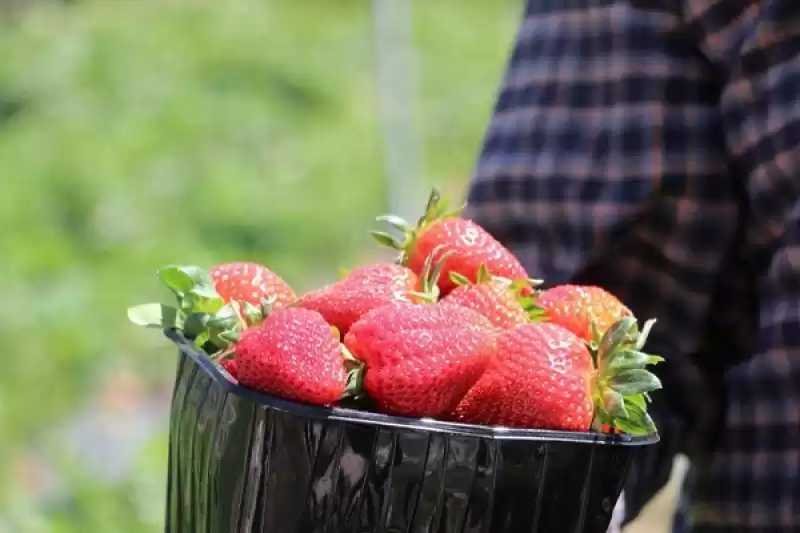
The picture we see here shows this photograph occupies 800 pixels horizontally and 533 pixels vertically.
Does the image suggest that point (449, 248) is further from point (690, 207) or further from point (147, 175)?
point (147, 175)

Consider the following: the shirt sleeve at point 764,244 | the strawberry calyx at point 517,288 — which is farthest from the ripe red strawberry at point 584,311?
the shirt sleeve at point 764,244

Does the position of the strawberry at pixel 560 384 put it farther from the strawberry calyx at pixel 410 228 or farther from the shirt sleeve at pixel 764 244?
the shirt sleeve at pixel 764 244

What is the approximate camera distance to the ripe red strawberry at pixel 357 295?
0.65m

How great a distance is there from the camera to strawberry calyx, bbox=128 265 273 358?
635 millimetres

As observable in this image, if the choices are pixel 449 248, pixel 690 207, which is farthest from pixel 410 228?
pixel 690 207

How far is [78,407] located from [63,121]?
2.00m

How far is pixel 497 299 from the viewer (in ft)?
2.15

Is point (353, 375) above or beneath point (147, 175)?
above

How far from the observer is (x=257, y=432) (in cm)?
55

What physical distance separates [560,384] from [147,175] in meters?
3.58

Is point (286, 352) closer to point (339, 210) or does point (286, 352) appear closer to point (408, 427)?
point (408, 427)

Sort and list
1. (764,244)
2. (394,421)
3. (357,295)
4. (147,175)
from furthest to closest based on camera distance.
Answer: (147,175) → (764,244) → (357,295) → (394,421)

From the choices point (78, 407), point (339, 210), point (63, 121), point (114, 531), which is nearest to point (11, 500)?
point (114, 531)

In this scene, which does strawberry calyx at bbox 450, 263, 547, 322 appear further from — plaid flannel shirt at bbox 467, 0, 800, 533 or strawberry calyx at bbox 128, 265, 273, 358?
plaid flannel shirt at bbox 467, 0, 800, 533
